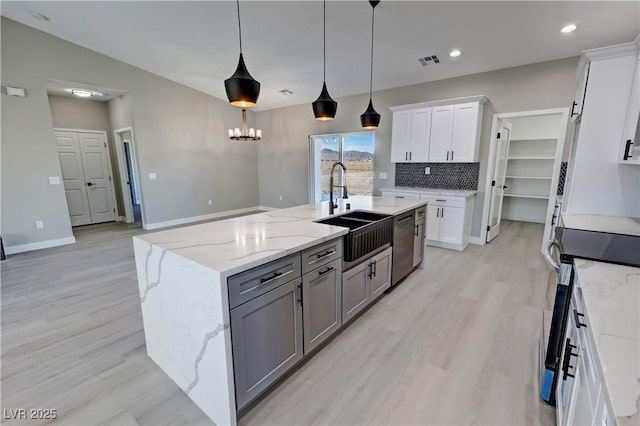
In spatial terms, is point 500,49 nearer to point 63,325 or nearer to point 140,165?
point 63,325

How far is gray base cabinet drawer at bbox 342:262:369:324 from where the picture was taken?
2.21 metres

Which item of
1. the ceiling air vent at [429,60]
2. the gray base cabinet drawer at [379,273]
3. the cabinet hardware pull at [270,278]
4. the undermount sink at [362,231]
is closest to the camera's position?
the cabinet hardware pull at [270,278]

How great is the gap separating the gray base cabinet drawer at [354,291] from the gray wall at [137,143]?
5298mm

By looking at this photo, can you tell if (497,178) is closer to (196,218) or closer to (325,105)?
(325,105)

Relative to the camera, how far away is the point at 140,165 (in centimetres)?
561

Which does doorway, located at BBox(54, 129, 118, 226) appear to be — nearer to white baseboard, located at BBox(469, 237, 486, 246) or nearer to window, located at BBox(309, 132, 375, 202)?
window, located at BBox(309, 132, 375, 202)

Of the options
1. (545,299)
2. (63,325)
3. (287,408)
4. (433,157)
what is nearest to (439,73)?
(433,157)

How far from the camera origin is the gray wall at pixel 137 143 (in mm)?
4219

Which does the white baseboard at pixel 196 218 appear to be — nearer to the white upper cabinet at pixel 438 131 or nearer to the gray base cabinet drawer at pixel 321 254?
the white upper cabinet at pixel 438 131

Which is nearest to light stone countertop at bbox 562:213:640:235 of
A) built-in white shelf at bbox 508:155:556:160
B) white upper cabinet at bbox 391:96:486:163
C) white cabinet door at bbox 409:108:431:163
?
white upper cabinet at bbox 391:96:486:163

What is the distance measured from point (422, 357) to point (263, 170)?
6714 millimetres

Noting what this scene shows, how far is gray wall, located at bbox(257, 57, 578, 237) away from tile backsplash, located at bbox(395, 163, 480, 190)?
0.48ft

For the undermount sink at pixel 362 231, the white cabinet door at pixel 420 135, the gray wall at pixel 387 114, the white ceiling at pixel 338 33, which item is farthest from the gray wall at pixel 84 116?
the white cabinet door at pixel 420 135

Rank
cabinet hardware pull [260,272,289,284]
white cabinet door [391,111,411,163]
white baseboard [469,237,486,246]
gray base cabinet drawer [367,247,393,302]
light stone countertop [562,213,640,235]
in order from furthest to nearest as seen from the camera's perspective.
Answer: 1. white cabinet door [391,111,411,163]
2. white baseboard [469,237,486,246]
3. gray base cabinet drawer [367,247,393,302]
4. light stone countertop [562,213,640,235]
5. cabinet hardware pull [260,272,289,284]
